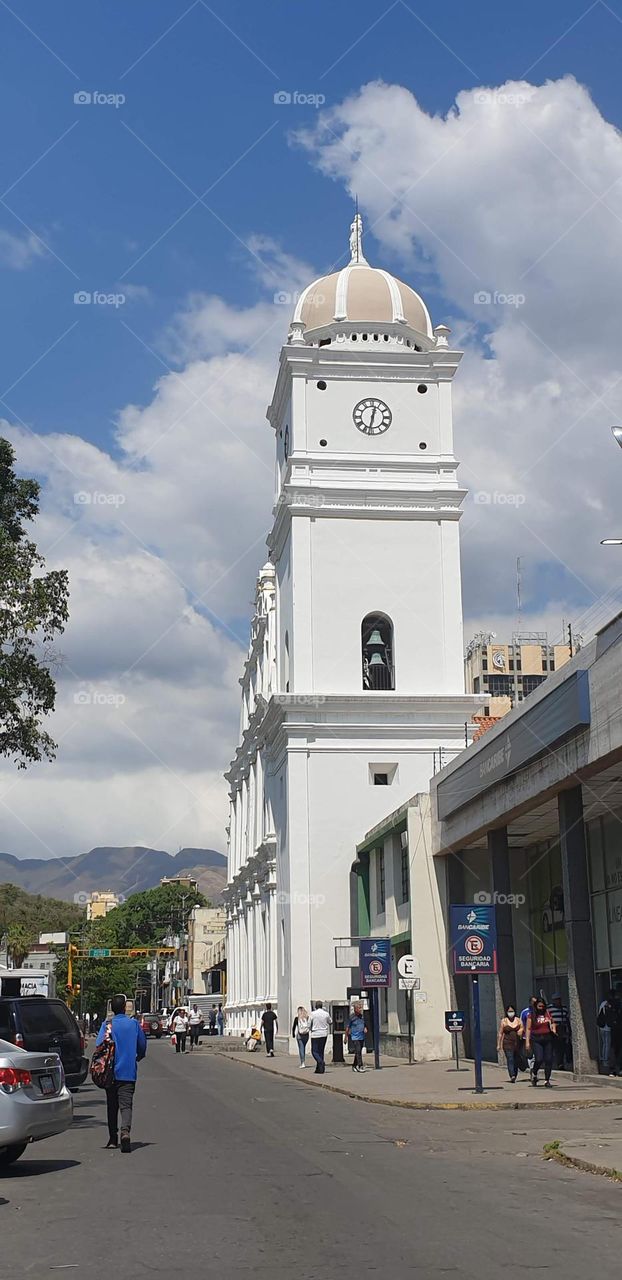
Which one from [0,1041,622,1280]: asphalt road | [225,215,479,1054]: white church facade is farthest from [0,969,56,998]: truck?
[0,1041,622,1280]: asphalt road

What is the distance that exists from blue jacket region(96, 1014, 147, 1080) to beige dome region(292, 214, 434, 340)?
40499mm

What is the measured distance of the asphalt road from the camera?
8867mm

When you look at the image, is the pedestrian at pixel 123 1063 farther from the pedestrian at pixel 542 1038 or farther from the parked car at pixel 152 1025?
the parked car at pixel 152 1025

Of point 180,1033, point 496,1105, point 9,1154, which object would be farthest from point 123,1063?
point 180,1033

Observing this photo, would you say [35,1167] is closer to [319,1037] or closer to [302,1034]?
[319,1037]

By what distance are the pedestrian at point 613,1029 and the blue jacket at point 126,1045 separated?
11628 mm

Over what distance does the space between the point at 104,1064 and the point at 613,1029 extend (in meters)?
12.4

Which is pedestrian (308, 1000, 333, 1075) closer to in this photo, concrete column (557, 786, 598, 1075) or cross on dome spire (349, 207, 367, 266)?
concrete column (557, 786, 598, 1075)

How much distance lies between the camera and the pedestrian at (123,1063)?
602 inches

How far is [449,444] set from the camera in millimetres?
52438

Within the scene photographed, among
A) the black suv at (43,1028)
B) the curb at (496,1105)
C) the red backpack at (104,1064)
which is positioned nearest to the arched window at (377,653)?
the black suv at (43,1028)

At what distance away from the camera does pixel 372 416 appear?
Result: 52.6m

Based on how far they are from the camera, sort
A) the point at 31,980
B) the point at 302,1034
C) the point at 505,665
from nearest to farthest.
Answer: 1. the point at 302,1034
2. the point at 31,980
3. the point at 505,665

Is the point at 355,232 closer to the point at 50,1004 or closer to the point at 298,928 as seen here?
the point at 298,928
